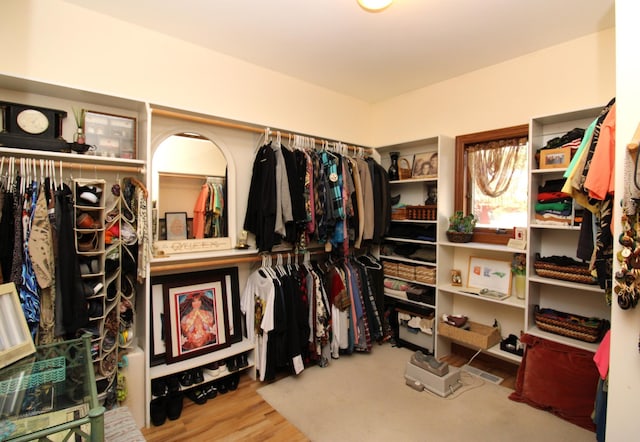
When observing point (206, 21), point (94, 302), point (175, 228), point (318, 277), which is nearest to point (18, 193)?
point (94, 302)

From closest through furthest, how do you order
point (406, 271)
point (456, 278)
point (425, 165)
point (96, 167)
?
point (96, 167), point (456, 278), point (406, 271), point (425, 165)

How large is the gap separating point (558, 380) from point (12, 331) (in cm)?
312

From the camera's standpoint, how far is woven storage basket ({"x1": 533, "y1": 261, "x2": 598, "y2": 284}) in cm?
218

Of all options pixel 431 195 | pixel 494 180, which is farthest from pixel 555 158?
pixel 431 195

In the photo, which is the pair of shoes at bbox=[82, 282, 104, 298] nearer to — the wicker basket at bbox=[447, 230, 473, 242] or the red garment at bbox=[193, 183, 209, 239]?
the red garment at bbox=[193, 183, 209, 239]

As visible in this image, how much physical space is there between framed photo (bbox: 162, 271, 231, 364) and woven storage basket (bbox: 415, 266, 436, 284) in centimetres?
180

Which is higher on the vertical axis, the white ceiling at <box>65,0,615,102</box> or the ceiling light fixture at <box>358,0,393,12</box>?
the white ceiling at <box>65,0,615,102</box>

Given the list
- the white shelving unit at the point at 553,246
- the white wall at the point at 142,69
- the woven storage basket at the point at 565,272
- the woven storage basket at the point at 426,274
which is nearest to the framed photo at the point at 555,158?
the white shelving unit at the point at 553,246

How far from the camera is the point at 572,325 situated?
88.9 inches

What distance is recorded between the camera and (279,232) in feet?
8.63

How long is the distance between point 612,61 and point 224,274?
10.7 feet

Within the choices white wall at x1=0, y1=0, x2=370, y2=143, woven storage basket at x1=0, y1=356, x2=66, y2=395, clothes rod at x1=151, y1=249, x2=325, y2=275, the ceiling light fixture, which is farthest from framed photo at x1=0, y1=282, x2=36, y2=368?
the ceiling light fixture

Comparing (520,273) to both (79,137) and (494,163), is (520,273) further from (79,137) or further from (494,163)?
(79,137)

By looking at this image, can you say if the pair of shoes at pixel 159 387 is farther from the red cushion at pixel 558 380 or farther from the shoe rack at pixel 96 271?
the red cushion at pixel 558 380
